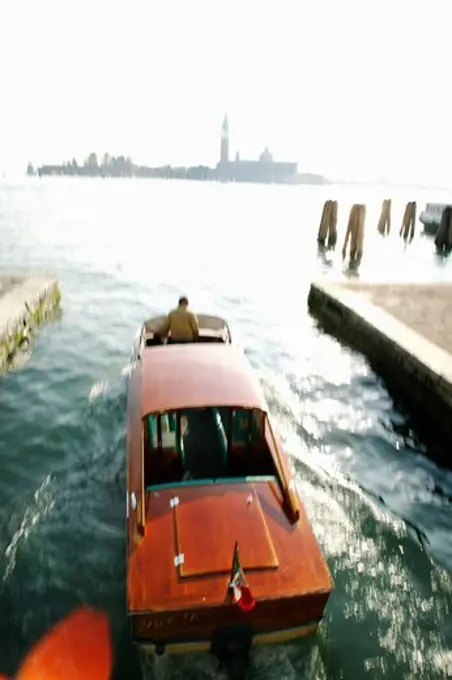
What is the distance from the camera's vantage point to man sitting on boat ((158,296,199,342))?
1052cm

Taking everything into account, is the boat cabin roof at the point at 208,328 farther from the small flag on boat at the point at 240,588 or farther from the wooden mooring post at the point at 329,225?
the wooden mooring post at the point at 329,225

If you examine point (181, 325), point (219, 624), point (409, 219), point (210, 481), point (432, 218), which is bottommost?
point (219, 624)

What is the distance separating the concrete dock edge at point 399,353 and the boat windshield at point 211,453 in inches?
210

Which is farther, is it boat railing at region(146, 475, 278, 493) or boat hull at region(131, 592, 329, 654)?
boat railing at region(146, 475, 278, 493)

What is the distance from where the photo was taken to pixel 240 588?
488 centimetres

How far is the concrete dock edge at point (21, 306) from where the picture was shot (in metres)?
13.7

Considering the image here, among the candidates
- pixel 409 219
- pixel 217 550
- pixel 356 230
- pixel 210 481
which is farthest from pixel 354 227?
pixel 217 550

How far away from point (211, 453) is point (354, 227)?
25.6m

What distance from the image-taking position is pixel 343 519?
7914 mm

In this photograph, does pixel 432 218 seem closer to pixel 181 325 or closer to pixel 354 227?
pixel 354 227

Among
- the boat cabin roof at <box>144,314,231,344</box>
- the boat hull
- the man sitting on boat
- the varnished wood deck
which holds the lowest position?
the boat hull

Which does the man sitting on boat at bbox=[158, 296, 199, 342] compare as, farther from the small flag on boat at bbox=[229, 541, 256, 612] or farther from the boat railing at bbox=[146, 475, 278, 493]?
the small flag on boat at bbox=[229, 541, 256, 612]

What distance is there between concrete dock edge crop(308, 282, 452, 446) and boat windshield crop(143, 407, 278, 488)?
5.33m

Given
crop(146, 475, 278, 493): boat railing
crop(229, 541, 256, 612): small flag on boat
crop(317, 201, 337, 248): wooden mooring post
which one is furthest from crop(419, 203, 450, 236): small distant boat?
crop(229, 541, 256, 612): small flag on boat
